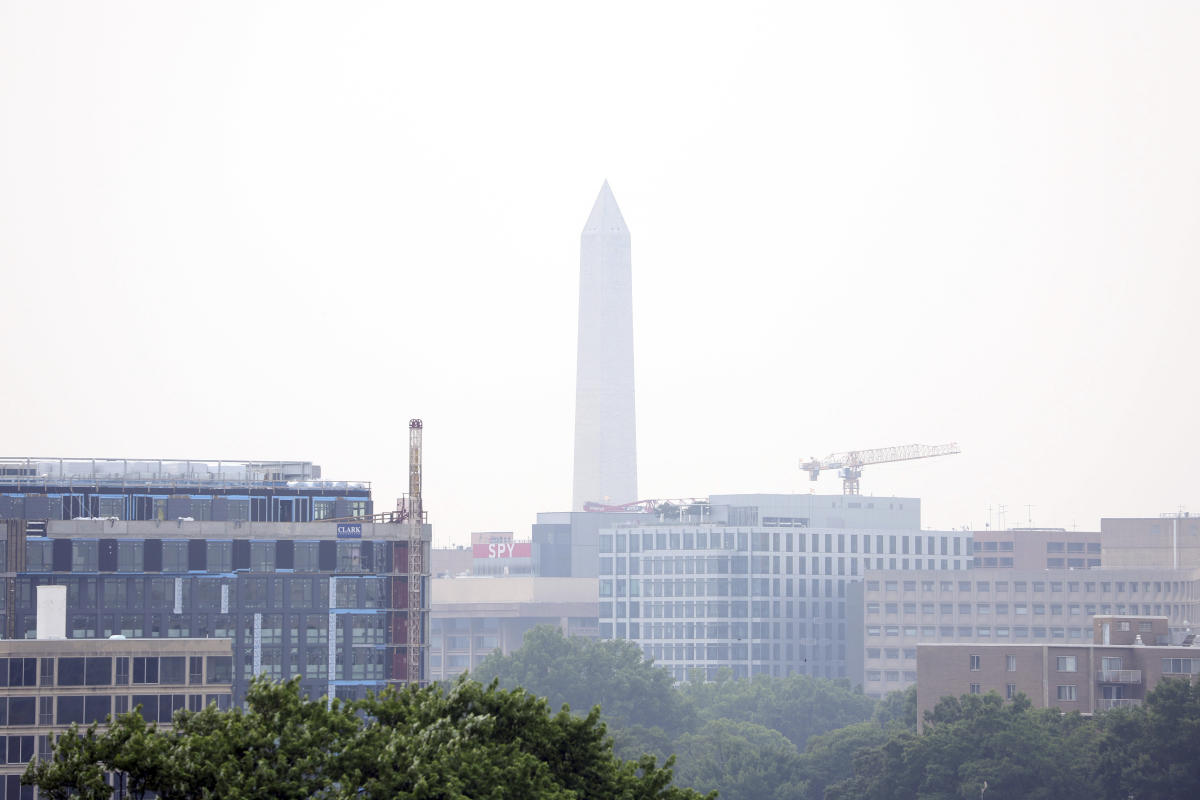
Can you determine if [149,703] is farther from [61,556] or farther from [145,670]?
[61,556]

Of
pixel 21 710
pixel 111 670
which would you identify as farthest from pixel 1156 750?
pixel 21 710

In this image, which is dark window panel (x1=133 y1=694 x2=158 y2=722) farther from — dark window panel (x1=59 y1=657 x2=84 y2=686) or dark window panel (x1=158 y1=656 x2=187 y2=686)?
dark window panel (x1=59 y1=657 x2=84 y2=686)

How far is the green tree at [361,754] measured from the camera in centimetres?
6650

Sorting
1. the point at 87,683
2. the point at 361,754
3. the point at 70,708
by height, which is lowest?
the point at 70,708

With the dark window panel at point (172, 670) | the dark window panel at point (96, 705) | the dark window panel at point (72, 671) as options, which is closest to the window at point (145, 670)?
the dark window panel at point (172, 670)

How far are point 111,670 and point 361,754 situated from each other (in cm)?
8356

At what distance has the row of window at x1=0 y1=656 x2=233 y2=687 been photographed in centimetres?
14575

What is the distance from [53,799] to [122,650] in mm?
85643

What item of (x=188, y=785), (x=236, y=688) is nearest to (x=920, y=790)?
(x=236, y=688)

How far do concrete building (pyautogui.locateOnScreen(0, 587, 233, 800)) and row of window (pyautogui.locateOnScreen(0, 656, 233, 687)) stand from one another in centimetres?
6

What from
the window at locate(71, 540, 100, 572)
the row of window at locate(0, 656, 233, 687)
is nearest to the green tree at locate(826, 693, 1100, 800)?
the row of window at locate(0, 656, 233, 687)

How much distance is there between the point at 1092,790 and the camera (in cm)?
19512

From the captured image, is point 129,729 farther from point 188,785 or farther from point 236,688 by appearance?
point 236,688

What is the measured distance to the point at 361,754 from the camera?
229 feet
